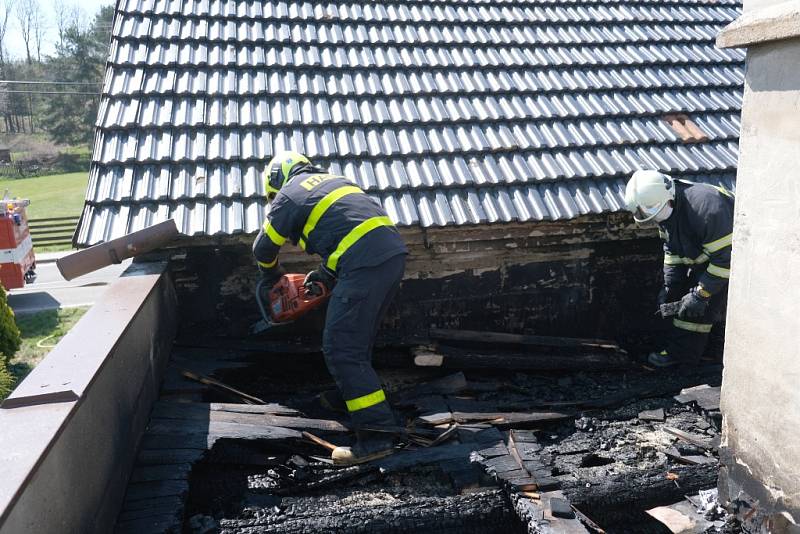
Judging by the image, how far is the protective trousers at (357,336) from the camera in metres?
3.85

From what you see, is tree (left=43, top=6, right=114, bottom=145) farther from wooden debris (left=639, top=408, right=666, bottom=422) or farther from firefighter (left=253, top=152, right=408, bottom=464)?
wooden debris (left=639, top=408, right=666, bottom=422)

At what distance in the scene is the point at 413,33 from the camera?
597 centimetres

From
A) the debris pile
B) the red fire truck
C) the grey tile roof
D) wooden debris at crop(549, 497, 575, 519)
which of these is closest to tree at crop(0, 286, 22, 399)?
the grey tile roof

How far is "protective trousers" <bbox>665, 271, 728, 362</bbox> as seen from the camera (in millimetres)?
4805

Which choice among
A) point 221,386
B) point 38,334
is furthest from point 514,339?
point 38,334

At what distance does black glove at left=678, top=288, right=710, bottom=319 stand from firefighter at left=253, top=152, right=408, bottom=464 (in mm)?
2337

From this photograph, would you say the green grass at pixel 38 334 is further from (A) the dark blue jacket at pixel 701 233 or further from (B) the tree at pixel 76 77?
(B) the tree at pixel 76 77

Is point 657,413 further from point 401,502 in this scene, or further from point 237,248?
point 237,248

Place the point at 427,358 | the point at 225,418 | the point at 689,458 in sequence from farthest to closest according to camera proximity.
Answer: the point at 427,358, the point at 225,418, the point at 689,458

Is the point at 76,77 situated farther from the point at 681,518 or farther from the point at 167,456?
the point at 681,518

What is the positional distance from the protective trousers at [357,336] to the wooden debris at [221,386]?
Result: 2.47ft

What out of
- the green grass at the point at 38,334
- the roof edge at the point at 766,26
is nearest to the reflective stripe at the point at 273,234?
the roof edge at the point at 766,26

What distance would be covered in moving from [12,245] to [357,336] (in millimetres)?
9760

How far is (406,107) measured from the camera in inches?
209
